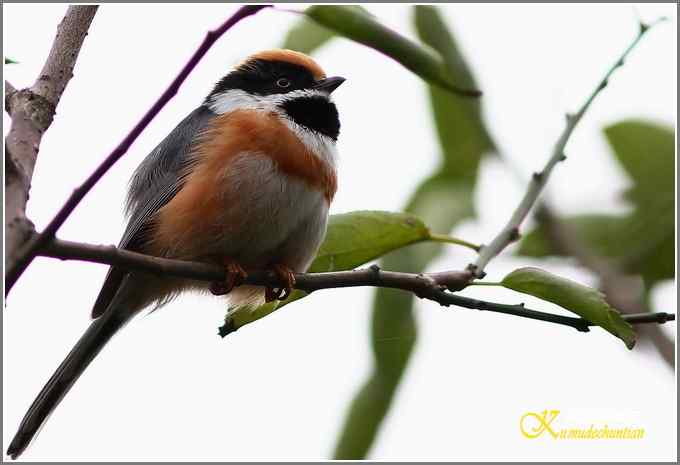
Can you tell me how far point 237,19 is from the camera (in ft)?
8.58

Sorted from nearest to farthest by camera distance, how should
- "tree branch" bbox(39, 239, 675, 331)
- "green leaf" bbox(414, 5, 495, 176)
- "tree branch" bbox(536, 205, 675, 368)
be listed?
1. "tree branch" bbox(39, 239, 675, 331)
2. "tree branch" bbox(536, 205, 675, 368)
3. "green leaf" bbox(414, 5, 495, 176)

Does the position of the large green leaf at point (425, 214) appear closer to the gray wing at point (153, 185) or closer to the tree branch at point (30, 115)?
the gray wing at point (153, 185)

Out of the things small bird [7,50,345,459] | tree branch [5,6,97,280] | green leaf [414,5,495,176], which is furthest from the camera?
green leaf [414,5,495,176]

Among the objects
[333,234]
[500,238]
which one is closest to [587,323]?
[500,238]

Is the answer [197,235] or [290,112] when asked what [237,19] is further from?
[290,112]

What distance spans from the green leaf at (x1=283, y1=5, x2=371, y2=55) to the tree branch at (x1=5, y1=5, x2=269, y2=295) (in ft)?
4.77

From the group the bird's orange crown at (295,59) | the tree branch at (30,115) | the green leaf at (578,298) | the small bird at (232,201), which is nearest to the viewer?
the tree branch at (30,115)

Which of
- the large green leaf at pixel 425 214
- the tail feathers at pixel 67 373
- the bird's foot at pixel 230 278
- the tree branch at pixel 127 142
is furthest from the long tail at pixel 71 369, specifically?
the tree branch at pixel 127 142

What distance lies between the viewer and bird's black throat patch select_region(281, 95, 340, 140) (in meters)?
5.09

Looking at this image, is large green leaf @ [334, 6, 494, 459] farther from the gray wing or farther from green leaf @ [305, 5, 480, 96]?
green leaf @ [305, 5, 480, 96]

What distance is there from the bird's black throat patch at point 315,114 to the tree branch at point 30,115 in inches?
81.6

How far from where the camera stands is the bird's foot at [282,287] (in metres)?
4.38

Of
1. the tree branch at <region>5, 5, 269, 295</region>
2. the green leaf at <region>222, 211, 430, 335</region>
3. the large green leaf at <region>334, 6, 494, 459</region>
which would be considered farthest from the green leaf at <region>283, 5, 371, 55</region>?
the tree branch at <region>5, 5, 269, 295</region>

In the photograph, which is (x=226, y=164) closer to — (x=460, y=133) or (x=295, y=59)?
(x=295, y=59)
